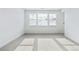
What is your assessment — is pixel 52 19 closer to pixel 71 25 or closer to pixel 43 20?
pixel 43 20

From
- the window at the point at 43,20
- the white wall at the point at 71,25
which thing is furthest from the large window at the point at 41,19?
the white wall at the point at 71,25

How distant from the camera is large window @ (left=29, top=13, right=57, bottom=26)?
185 cm

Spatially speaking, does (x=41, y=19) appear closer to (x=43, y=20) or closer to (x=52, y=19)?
(x=43, y=20)

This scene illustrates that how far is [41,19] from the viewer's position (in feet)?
6.29

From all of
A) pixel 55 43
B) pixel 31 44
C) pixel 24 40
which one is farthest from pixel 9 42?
pixel 55 43

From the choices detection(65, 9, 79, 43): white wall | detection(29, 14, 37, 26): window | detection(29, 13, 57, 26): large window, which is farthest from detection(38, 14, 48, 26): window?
detection(65, 9, 79, 43): white wall

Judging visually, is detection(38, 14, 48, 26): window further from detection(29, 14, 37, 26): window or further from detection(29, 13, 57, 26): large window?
detection(29, 14, 37, 26): window

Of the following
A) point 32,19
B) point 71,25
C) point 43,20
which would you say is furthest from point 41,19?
point 71,25

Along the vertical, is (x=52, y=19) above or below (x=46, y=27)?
above

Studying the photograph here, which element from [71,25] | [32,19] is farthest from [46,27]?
[71,25]
